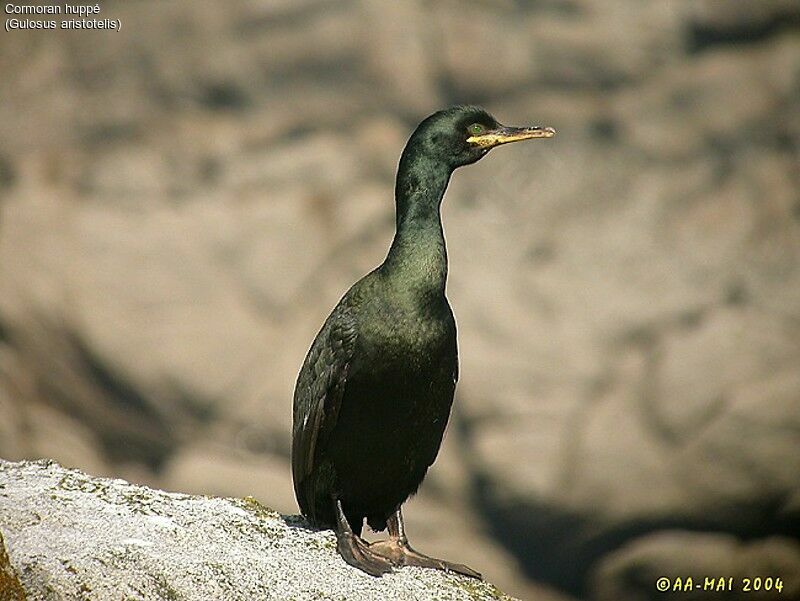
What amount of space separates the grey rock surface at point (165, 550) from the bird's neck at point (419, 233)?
3.85ft

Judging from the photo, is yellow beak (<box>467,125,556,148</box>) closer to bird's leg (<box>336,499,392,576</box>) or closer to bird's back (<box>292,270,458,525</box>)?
bird's back (<box>292,270,458,525</box>)

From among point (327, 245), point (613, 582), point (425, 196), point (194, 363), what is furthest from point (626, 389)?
point (425, 196)

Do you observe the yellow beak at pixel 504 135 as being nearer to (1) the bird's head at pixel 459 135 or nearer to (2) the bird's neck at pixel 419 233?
(1) the bird's head at pixel 459 135

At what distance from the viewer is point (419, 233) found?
5.83 m

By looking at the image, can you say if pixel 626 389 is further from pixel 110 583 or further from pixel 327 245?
pixel 110 583

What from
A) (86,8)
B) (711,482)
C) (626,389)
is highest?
(86,8)

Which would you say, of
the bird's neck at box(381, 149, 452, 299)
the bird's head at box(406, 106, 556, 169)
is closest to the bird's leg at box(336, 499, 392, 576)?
the bird's neck at box(381, 149, 452, 299)

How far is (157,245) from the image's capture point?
11625 mm

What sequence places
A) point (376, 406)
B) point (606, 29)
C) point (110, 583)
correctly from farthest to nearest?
point (606, 29) < point (376, 406) < point (110, 583)

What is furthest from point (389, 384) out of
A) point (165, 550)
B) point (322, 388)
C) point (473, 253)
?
point (473, 253)

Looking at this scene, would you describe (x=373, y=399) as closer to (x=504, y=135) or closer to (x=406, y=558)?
(x=406, y=558)

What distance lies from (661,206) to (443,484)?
309cm

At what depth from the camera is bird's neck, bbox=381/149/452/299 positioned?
5.68 metres

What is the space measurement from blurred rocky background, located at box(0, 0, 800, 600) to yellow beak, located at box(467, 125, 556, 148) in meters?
5.18
